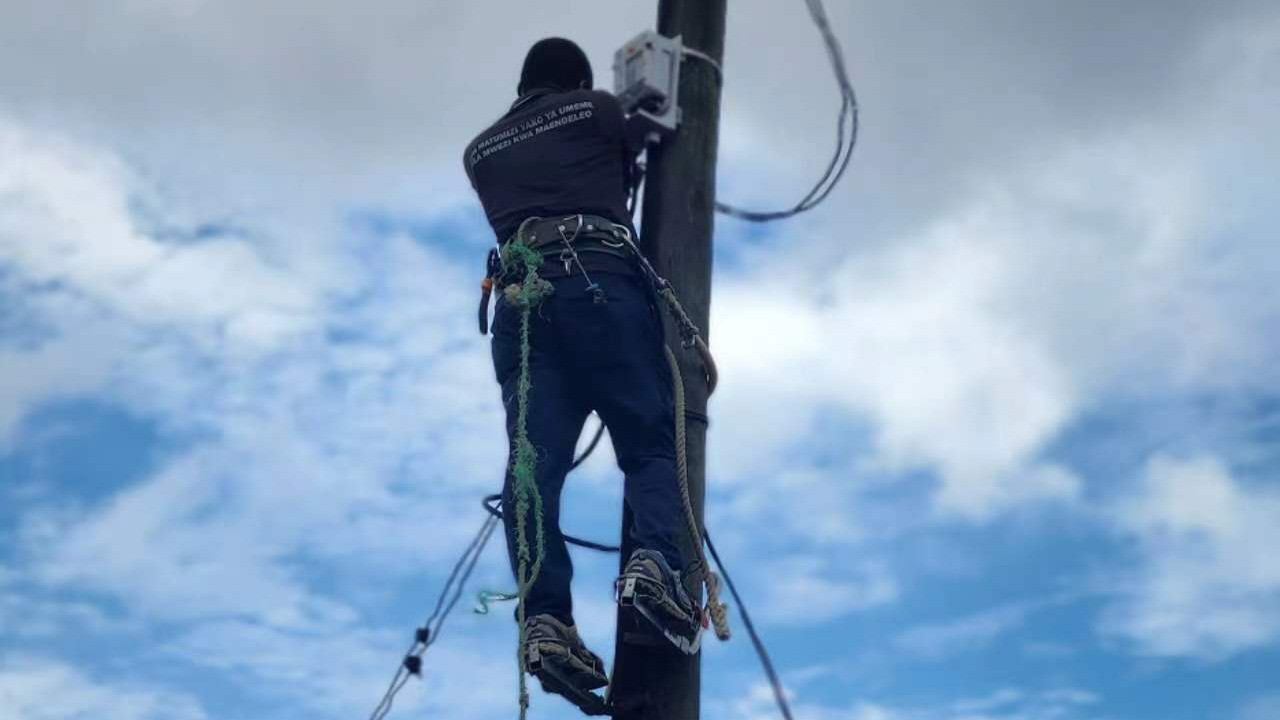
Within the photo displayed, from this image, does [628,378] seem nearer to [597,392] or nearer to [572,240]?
[597,392]

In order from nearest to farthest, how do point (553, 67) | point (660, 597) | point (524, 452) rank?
point (660, 597) → point (524, 452) → point (553, 67)

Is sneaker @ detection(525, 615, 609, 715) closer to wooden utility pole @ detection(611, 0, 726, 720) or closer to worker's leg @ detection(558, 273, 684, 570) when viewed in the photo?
wooden utility pole @ detection(611, 0, 726, 720)

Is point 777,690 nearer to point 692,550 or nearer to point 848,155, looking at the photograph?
point 692,550

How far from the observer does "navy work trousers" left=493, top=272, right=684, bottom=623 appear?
15.4 ft

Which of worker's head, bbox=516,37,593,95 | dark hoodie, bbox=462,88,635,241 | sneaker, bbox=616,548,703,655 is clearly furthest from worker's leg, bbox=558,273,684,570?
worker's head, bbox=516,37,593,95

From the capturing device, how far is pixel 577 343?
15.9 feet

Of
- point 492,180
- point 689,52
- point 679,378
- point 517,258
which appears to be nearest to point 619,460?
point 679,378

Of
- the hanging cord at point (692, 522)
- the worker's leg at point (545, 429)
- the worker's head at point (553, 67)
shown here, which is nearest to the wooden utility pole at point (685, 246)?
the hanging cord at point (692, 522)

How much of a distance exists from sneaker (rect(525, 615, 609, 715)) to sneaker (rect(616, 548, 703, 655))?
0.22m

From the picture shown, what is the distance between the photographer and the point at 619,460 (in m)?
4.84

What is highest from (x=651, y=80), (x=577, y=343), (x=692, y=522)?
(x=651, y=80)

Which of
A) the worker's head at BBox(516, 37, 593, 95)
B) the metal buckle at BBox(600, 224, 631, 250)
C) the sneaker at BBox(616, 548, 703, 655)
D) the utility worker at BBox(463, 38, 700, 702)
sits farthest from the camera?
the worker's head at BBox(516, 37, 593, 95)

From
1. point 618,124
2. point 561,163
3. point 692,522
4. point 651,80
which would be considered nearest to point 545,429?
point 692,522

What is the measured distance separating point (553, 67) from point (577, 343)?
1192 mm
